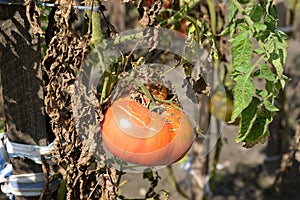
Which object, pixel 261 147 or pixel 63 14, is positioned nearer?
pixel 63 14

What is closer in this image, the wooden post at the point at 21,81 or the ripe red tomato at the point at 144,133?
the ripe red tomato at the point at 144,133

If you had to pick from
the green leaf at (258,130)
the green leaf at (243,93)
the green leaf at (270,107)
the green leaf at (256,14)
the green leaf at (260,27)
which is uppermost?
the green leaf at (256,14)

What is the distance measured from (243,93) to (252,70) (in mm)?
49

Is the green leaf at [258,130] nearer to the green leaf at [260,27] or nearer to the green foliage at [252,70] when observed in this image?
the green foliage at [252,70]

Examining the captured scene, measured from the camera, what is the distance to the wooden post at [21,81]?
40.8 inches

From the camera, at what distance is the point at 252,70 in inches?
37.4

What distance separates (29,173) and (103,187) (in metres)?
0.22

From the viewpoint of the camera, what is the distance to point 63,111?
1.08 metres

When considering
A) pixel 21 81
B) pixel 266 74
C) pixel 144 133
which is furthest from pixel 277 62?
pixel 21 81

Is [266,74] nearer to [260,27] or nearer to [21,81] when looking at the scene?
[260,27]

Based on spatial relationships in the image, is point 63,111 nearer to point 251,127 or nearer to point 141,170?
point 141,170

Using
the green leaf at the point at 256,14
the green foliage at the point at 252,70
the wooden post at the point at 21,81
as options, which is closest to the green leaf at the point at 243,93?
the green foliage at the point at 252,70

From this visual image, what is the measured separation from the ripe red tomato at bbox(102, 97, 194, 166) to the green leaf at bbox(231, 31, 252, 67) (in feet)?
0.46

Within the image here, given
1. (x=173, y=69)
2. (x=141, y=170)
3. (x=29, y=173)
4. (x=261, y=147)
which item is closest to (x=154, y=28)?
(x=173, y=69)
